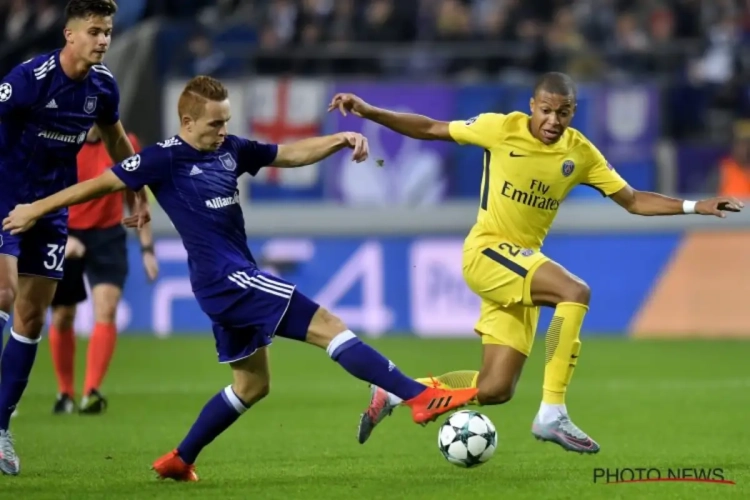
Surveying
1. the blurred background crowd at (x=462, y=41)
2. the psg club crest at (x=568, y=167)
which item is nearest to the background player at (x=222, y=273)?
the psg club crest at (x=568, y=167)

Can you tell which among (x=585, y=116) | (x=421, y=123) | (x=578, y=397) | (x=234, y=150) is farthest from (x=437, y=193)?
(x=234, y=150)

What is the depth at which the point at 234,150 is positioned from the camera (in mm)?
6902

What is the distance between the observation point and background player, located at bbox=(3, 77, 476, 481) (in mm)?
6598

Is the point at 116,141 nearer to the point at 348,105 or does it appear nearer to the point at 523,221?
the point at 348,105

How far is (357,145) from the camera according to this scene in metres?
6.84

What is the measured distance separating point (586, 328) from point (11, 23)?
9.08 meters

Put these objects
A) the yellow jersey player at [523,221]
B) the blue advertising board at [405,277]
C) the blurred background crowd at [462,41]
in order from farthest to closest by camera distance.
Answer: the blurred background crowd at [462,41]
the blue advertising board at [405,277]
the yellow jersey player at [523,221]

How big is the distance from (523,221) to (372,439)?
1834mm

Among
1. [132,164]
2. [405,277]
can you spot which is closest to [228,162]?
[132,164]

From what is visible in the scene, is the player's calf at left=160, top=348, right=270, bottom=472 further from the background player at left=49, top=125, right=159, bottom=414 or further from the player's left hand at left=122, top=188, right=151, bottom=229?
the background player at left=49, top=125, right=159, bottom=414

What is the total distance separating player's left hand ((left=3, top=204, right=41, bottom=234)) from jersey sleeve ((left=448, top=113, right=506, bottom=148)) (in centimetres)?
243

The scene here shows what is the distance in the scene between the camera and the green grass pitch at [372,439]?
258 inches

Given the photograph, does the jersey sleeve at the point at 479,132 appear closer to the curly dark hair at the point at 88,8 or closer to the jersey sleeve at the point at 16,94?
the curly dark hair at the point at 88,8

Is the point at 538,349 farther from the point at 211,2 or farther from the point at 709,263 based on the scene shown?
the point at 211,2
